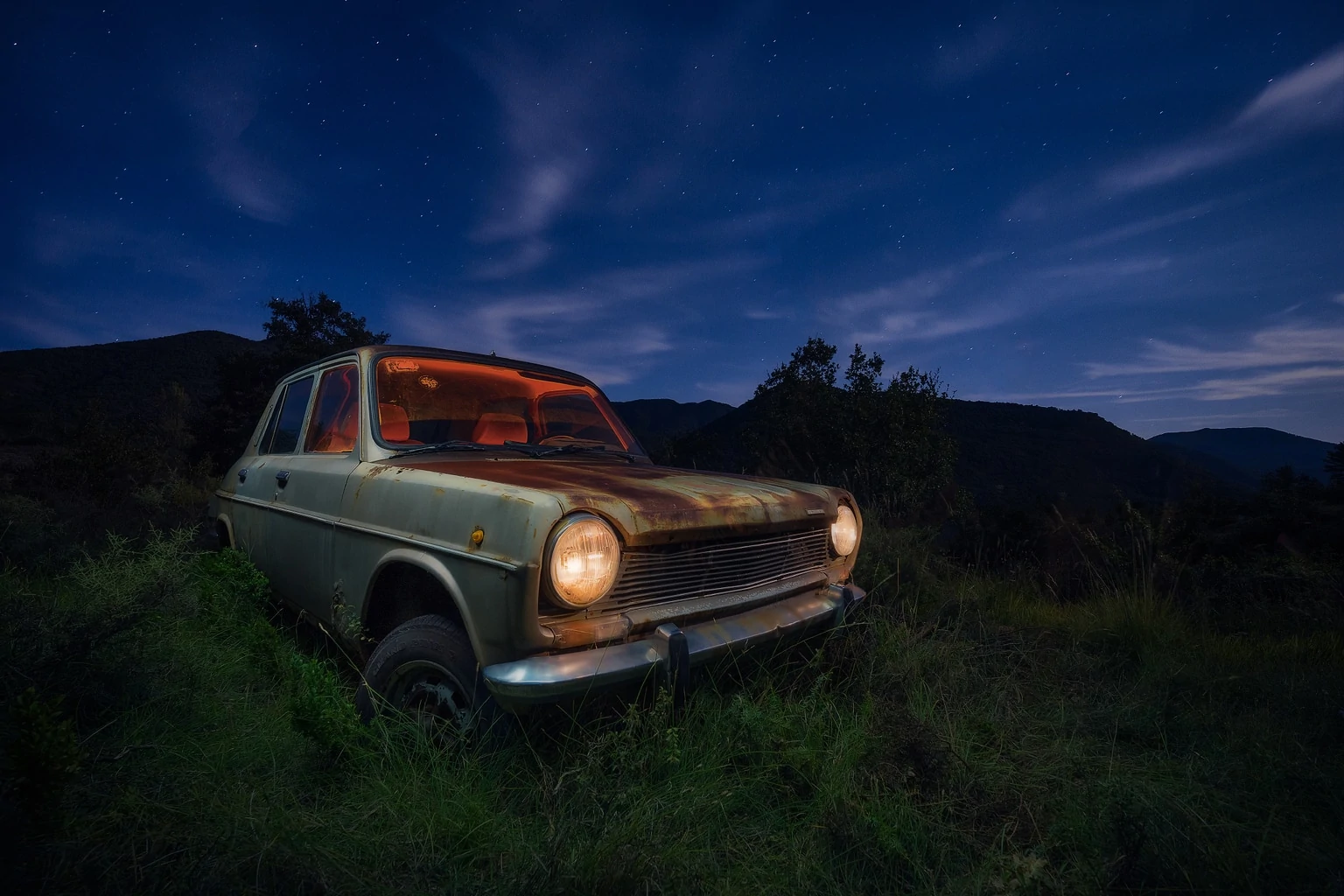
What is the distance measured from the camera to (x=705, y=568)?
210 cm

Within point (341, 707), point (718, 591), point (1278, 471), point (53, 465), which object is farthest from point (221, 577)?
point (1278, 471)

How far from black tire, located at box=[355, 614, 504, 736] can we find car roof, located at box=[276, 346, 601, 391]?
142 centimetres

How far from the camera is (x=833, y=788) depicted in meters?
1.92

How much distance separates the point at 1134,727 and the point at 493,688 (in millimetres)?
2591

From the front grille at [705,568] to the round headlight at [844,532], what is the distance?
220mm

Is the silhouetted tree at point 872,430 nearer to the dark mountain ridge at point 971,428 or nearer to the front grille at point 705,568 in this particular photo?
the dark mountain ridge at point 971,428

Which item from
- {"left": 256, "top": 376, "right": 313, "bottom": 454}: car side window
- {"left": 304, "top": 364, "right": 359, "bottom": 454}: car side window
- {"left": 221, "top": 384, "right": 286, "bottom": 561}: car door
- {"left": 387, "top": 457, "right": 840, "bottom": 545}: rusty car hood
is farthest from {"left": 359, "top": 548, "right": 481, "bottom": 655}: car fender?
{"left": 256, "top": 376, "right": 313, "bottom": 454}: car side window

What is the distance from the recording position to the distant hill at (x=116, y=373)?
35844mm

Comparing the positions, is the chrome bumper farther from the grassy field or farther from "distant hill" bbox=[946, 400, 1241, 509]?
"distant hill" bbox=[946, 400, 1241, 509]

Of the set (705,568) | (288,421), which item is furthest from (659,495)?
(288,421)

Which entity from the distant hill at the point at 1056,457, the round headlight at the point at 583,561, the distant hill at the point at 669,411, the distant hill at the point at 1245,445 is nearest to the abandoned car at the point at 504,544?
the round headlight at the point at 583,561

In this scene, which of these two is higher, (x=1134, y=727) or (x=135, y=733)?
(x=135, y=733)

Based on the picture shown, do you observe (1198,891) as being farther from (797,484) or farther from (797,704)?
(797,484)

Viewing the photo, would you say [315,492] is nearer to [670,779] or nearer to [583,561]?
[583,561]
